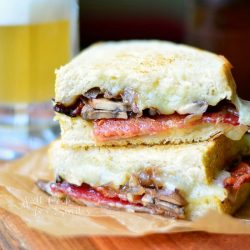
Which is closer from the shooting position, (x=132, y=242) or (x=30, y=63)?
(x=132, y=242)

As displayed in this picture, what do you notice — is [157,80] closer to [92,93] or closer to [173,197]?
[92,93]

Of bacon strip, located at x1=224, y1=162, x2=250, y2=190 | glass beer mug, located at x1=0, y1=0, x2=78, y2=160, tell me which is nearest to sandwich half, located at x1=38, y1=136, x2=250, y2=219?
bacon strip, located at x1=224, y1=162, x2=250, y2=190

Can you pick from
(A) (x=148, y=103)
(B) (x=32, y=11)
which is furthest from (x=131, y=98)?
(B) (x=32, y=11)

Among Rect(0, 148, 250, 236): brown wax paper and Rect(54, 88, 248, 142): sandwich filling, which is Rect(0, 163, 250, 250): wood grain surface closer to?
Rect(0, 148, 250, 236): brown wax paper

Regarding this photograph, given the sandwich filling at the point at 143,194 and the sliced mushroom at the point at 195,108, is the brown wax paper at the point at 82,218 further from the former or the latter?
the sliced mushroom at the point at 195,108

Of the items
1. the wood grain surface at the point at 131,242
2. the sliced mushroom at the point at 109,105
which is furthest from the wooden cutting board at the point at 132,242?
the sliced mushroom at the point at 109,105

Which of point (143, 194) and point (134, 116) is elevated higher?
point (134, 116)

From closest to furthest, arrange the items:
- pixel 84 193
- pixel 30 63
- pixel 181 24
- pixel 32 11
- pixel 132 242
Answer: pixel 132 242, pixel 84 193, pixel 32 11, pixel 30 63, pixel 181 24
